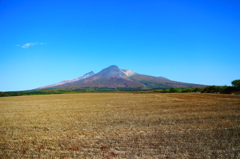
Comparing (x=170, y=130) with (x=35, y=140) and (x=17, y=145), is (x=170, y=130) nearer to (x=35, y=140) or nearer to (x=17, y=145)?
(x=35, y=140)

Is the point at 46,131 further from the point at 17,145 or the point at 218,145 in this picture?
the point at 218,145

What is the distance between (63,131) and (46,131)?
50.3 inches

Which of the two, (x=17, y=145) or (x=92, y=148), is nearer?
(x=92, y=148)

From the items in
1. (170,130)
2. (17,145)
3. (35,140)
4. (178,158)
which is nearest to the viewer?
(178,158)

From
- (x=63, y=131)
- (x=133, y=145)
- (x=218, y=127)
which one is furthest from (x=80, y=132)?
(x=218, y=127)

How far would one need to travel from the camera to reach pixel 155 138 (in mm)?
9164

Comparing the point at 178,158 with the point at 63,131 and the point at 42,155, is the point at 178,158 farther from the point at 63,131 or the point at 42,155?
the point at 63,131

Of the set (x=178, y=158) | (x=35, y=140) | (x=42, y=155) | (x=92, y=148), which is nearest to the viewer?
(x=178, y=158)

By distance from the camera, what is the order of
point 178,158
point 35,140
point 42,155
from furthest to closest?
point 35,140 < point 42,155 < point 178,158

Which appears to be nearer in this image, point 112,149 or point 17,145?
point 112,149

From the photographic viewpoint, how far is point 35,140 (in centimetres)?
955

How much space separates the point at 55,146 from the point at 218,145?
27.7 feet

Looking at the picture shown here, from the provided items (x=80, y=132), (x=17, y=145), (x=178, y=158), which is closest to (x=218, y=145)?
(x=178, y=158)

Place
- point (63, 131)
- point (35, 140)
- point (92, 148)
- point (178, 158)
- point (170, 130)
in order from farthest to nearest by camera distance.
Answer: point (63, 131) → point (170, 130) → point (35, 140) → point (92, 148) → point (178, 158)
